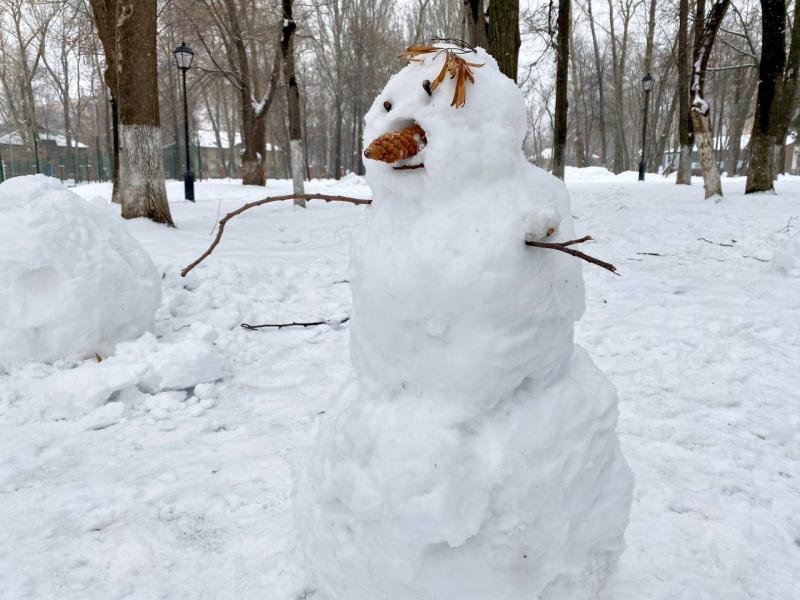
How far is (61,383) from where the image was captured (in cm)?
328

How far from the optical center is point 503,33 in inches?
267

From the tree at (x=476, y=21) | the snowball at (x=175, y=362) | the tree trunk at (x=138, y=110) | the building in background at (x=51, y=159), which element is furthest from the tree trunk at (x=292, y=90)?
the building in background at (x=51, y=159)

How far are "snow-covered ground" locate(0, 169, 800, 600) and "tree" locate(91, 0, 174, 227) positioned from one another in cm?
214

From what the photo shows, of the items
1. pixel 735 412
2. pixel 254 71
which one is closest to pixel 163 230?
pixel 735 412

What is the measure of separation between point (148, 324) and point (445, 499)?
3.43 metres

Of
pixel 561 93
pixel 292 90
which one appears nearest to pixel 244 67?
pixel 292 90

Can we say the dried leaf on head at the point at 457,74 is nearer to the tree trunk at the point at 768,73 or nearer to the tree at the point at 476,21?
the tree at the point at 476,21

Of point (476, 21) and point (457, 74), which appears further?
point (476, 21)

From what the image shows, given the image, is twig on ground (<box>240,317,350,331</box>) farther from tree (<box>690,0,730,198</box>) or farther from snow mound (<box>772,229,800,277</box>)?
tree (<box>690,0,730,198</box>)

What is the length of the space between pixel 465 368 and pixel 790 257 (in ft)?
17.8

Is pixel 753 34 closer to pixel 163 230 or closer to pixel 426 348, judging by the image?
pixel 163 230

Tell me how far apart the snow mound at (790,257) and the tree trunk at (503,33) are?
3690 millimetres

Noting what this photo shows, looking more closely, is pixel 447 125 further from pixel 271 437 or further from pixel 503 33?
pixel 503 33

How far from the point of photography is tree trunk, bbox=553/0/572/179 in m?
10.8
